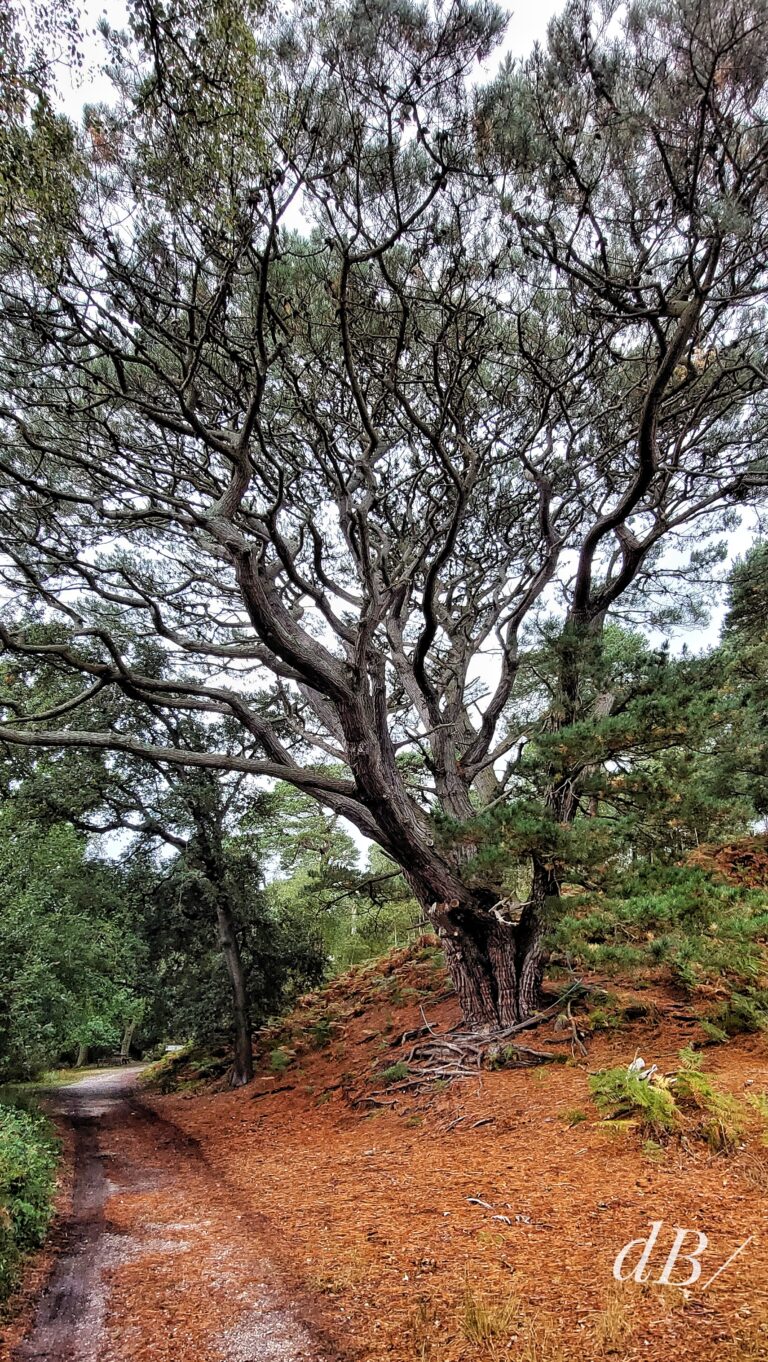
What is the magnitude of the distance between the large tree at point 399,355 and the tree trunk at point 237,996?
4030 millimetres

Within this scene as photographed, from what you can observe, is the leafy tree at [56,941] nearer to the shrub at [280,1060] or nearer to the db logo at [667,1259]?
the shrub at [280,1060]

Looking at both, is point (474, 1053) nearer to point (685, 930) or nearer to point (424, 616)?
point (685, 930)

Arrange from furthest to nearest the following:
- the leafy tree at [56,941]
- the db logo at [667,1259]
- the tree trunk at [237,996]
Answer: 1. the tree trunk at [237,996]
2. the leafy tree at [56,941]
3. the db logo at [667,1259]

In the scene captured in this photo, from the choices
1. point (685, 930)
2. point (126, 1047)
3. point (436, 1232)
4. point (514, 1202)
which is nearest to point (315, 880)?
point (685, 930)

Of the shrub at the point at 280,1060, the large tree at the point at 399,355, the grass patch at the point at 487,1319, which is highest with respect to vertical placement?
the large tree at the point at 399,355

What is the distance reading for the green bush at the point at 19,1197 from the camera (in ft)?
9.81

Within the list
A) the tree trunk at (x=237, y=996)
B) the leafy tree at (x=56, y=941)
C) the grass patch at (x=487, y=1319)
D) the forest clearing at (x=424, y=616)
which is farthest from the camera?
the tree trunk at (x=237, y=996)

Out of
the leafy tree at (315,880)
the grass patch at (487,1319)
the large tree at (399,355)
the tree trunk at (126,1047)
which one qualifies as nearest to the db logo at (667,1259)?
the grass patch at (487,1319)

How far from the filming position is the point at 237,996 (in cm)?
912

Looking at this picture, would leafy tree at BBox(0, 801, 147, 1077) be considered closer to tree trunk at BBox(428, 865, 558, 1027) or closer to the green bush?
the green bush

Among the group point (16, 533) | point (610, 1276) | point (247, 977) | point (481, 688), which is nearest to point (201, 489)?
point (16, 533)

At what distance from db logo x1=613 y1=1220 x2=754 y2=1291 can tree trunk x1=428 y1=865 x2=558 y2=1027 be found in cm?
343

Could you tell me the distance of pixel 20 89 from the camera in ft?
11.1

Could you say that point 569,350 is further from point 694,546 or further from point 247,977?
point 247,977
